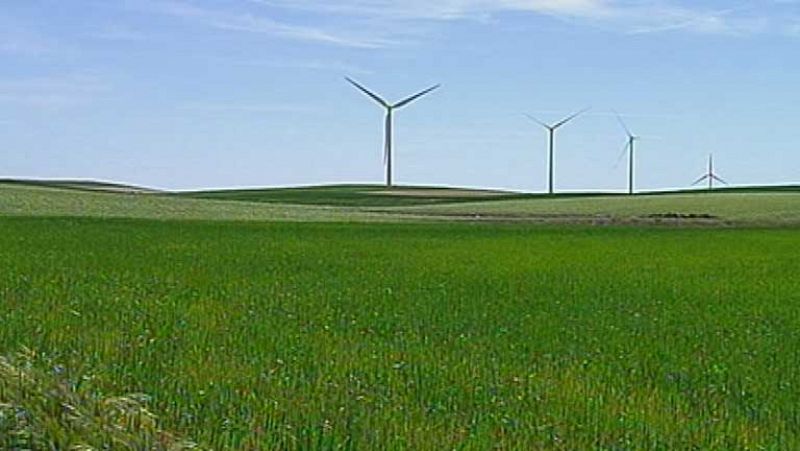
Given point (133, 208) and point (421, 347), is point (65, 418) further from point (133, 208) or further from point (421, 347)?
point (133, 208)

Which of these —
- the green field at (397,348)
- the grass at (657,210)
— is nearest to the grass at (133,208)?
the grass at (657,210)

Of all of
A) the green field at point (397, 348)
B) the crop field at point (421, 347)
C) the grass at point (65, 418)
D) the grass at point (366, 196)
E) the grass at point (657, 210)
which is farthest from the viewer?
the grass at point (366, 196)

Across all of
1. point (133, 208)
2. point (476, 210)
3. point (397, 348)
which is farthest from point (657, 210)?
point (397, 348)

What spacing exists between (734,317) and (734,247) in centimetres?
2413

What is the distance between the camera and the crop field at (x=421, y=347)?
9648 millimetres

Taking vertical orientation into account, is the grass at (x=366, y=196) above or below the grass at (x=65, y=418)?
below

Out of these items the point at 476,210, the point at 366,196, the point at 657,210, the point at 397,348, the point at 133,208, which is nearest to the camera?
the point at 397,348

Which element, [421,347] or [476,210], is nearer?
[421,347]

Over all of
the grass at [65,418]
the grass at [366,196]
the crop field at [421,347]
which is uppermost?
the grass at [65,418]

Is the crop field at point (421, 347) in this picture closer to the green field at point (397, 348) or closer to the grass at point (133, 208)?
the green field at point (397, 348)

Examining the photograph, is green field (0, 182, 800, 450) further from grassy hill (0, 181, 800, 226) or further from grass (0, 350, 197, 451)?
grassy hill (0, 181, 800, 226)

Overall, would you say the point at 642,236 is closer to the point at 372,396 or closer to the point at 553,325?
the point at 553,325

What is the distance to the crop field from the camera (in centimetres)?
965

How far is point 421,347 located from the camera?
548 inches
